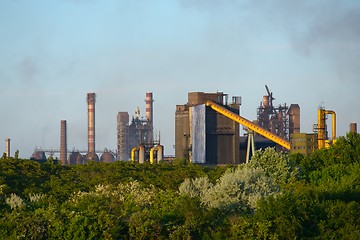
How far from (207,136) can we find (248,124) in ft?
24.2

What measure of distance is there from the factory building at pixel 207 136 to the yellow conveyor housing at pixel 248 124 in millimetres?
1241

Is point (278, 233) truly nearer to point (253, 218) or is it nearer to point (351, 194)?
point (253, 218)

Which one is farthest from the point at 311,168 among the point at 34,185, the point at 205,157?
the point at 205,157

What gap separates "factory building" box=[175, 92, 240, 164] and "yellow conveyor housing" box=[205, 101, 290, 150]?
124cm

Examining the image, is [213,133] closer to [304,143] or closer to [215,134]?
[215,134]

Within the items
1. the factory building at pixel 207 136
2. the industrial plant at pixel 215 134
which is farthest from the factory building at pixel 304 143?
the factory building at pixel 207 136

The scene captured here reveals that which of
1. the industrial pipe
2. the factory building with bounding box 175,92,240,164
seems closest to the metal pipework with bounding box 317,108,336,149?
the industrial pipe

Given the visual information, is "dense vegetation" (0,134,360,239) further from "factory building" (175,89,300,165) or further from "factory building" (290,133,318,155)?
"factory building" (175,89,300,165)

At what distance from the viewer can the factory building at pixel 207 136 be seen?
166 meters

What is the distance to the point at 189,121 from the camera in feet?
560

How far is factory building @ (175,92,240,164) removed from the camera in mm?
165750

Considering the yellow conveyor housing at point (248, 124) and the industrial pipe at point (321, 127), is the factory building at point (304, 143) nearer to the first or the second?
the yellow conveyor housing at point (248, 124)

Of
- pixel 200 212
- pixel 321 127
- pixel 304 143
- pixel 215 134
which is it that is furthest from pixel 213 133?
pixel 200 212

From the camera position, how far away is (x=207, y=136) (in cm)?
16650
